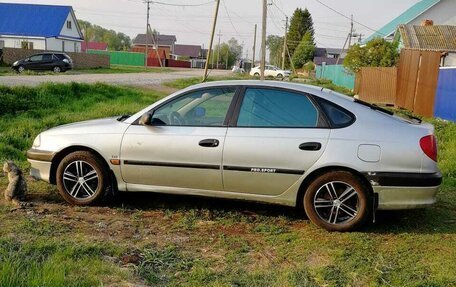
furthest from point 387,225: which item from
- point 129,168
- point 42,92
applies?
point 42,92

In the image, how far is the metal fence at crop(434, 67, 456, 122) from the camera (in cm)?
1363

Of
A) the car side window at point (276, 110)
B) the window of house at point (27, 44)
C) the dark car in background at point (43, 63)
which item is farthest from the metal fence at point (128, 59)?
the car side window at point (276, 110)

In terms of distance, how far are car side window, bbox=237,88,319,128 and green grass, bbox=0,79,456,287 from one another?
1043mm

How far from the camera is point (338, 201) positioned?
15.5 feet

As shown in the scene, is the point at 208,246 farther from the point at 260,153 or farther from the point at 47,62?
the point at 47,62

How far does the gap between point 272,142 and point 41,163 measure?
8.60 ft

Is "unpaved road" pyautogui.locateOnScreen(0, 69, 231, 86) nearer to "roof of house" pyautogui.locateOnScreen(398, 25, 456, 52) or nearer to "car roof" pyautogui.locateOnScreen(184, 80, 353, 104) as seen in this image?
"car roof" pyautogui.locateOnScreen(184, 80, 353, 104)

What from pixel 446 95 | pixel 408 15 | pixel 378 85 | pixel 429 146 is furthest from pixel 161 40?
pixel 429 146

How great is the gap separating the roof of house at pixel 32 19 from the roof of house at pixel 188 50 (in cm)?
5525

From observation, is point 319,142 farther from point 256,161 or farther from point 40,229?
point 40,229

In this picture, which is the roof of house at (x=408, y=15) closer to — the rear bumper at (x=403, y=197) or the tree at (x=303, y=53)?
the rear bumper at (x=403, y=197)

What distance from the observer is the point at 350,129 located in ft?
15.4

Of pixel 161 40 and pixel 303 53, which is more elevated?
pixel 161 40

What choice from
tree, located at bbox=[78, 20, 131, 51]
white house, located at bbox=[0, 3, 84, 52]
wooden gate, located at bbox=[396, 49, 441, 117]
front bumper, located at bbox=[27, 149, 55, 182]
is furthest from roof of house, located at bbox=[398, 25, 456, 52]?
tree, located at bbox=[78, 20, 131, 51]
